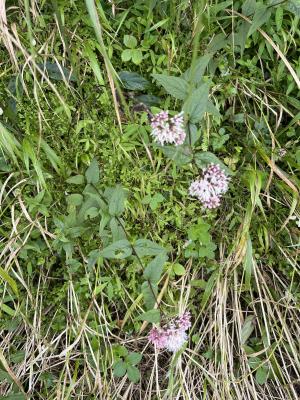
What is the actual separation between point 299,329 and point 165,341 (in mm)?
440

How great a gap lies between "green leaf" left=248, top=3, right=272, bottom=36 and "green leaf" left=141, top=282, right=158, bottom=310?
0.76 m

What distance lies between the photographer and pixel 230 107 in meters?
1.48

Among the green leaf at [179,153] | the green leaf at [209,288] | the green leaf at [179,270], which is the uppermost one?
the green leaf at [179,153]

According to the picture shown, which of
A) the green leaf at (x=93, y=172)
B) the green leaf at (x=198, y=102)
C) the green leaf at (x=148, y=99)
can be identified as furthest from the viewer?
the green leaf at (x=148, y=99)

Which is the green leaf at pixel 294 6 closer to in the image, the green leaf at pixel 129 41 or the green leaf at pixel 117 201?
the green leaf at pixel 129 41

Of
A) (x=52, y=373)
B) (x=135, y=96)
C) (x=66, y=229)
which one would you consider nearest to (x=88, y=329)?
(x=52, y=373)

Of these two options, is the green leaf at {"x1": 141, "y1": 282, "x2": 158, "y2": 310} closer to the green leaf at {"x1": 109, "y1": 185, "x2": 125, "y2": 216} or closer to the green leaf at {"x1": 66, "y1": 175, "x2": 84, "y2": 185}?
the green leaf at {"x1": 109, "y1": 185, "x2": 125, "y2": 216}

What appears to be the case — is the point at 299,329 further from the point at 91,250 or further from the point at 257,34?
the point at 257,34

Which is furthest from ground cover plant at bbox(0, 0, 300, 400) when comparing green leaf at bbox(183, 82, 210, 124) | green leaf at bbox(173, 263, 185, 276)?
green leaf at bbox(183, 82, 210, 124)

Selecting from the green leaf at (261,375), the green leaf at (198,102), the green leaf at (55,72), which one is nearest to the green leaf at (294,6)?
the green leaf at (198,102)

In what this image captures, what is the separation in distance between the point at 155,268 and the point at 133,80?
0.57m

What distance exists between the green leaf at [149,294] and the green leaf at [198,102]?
1.55 ft

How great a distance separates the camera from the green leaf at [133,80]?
1.41 m

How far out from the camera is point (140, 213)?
1.39 metres
